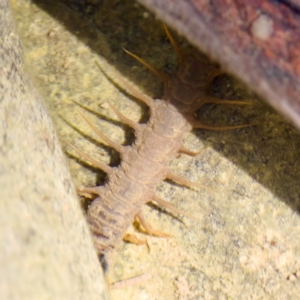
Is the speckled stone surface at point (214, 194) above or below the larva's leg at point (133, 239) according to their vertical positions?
above

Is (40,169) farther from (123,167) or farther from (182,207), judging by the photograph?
(182,207)

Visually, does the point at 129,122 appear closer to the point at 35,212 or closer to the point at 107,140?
the point at 107,140

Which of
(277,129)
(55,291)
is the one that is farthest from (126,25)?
(55,291)

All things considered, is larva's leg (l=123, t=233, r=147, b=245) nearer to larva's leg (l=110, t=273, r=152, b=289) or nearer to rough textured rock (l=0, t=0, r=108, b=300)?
larva's leg (l=110, t=273, r=152, b=289)

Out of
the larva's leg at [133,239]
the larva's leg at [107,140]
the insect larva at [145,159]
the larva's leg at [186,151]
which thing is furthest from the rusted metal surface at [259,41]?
the larva's leg at [133,239]

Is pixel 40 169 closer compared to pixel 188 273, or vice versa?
pixel 40 169

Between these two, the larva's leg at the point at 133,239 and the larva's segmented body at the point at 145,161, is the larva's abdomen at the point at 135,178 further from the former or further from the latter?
the larva's leg at the point at 133,239
